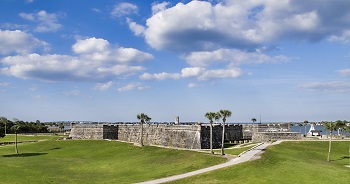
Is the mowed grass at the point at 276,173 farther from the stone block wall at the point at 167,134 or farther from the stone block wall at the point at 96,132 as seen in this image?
the stone block wall at the point at 96,132

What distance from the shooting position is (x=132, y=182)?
44.0m

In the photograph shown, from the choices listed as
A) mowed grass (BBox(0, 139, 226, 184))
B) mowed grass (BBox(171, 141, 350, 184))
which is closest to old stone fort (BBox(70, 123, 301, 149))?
mowed grass (BBox(0, 139, 226, 184))

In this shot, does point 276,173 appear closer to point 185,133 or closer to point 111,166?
point 111,166

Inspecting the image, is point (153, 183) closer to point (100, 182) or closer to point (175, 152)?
point (100, 182)

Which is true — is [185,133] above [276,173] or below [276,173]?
above

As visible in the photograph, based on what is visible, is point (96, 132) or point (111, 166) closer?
point (111, 166)

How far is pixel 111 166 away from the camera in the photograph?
60.9 metres

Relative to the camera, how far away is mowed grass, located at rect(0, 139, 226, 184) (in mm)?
49188

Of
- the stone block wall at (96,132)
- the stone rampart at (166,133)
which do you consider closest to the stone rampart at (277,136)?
the stone rampart at (166,133)

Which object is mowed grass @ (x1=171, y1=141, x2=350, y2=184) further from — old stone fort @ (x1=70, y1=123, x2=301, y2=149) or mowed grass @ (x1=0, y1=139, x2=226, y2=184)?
old stone fort @ (x1=70, y1=123, x2=301, y2=149)

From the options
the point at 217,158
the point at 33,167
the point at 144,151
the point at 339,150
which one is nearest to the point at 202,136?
the point at 144,151

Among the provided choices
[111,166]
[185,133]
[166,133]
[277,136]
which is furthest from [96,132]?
[277,136]

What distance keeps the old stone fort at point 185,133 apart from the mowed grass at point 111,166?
10479 millimetres

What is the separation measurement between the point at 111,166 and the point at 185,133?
26.0 meters
